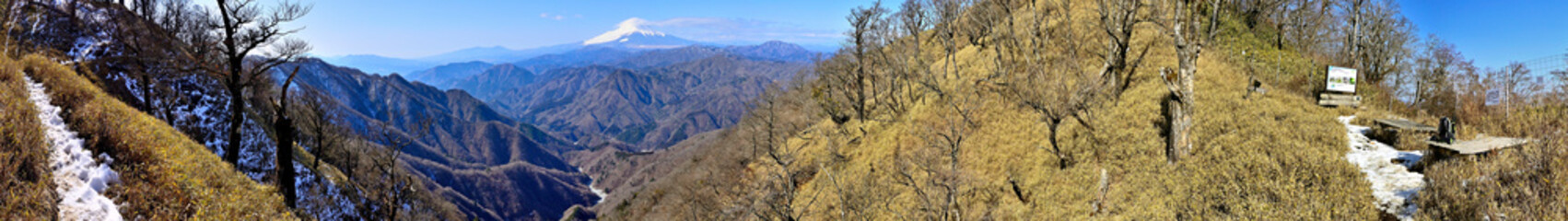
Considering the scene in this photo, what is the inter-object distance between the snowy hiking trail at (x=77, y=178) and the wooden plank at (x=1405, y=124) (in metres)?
28.3

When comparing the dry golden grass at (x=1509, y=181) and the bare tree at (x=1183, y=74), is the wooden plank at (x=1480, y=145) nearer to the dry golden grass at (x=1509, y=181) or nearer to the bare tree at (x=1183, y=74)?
the dry golden grass at (x=1509, y=181)

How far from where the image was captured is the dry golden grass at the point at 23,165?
6.97 metres

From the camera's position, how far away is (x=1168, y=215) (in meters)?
15.7

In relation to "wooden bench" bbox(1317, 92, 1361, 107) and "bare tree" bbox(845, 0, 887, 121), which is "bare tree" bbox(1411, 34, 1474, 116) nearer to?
"wooden bench" bbox(1317, 92, 1361, 107)

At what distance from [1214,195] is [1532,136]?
5.84 meters

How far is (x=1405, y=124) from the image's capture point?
1600cm

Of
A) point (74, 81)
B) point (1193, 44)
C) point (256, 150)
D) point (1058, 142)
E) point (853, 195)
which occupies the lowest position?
point (853, 195)

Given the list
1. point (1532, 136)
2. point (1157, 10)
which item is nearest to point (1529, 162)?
point (1532, 136)

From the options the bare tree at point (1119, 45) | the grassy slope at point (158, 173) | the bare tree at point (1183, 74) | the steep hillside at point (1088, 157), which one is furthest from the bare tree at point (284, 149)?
the bare tree at point (1119, 45)

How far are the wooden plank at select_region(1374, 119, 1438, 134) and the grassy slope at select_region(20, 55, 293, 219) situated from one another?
2745 centimetres

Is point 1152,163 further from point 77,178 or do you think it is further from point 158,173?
point 77,178

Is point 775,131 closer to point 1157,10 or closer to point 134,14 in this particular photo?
point 1157,10

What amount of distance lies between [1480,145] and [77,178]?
2706 centimetres

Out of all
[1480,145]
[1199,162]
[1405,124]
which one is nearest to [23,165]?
[1199,162]
